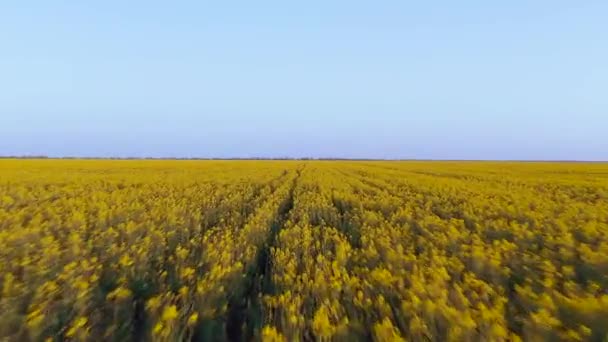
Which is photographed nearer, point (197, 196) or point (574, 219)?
point (574, 219)

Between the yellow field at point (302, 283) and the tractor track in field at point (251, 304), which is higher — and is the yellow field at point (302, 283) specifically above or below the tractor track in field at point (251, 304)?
above

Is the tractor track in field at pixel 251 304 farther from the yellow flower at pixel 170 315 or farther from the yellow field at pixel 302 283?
the yellow flower at pixel 170 315

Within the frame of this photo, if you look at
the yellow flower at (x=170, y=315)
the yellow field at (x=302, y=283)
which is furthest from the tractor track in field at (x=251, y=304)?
the yellow flower at (x=170, y=315)

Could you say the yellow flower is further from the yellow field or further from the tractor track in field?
the tractor track in field

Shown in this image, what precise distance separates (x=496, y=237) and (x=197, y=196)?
7.62m

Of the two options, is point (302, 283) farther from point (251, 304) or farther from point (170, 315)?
point (170, 315)

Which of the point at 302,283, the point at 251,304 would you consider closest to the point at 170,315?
the point at 302,283

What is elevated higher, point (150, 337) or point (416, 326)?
point (416, 326)

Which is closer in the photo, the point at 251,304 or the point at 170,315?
the point at 170,315

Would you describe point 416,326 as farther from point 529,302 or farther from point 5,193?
point 5,193

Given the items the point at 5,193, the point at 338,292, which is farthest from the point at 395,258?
the point at 5,193

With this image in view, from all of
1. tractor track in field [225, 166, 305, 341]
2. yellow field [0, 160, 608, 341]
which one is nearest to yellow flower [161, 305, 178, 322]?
yellow field [0, 160, 608, 341]

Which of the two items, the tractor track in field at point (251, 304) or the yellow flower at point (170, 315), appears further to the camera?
the tractor track in field at point (251, 304)

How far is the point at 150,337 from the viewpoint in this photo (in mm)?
2904
